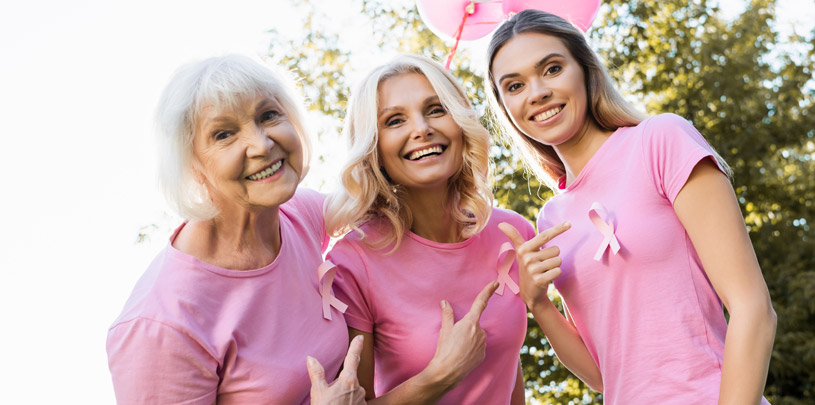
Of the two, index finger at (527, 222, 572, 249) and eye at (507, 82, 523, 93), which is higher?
eye at (507, 82, 523, 93)

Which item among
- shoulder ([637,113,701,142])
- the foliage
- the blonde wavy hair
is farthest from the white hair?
the foliage

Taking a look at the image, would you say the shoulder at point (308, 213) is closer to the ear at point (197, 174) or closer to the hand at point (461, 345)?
the ear at point (197, 174)

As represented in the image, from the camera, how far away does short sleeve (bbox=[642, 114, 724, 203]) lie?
2096 mm

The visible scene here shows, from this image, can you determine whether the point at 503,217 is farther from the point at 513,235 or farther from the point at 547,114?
the point at 547,114

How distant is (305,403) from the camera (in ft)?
7.47

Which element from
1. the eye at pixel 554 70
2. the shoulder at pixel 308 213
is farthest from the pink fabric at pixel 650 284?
the shoulder at pixel 308 213

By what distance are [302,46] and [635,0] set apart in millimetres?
4080

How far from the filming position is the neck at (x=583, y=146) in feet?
8.28

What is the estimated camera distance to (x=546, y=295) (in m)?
2.50

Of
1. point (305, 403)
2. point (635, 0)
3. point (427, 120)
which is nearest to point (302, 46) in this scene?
point (635, 0)

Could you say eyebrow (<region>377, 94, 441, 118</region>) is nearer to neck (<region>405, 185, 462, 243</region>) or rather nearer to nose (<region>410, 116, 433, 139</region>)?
nose (<region>410, 116, 433, 139</region>)

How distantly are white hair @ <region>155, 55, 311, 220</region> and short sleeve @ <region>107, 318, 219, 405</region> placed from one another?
35 centimetres

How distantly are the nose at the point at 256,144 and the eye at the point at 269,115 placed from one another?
0.26 feet

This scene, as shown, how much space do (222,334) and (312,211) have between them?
791mm
